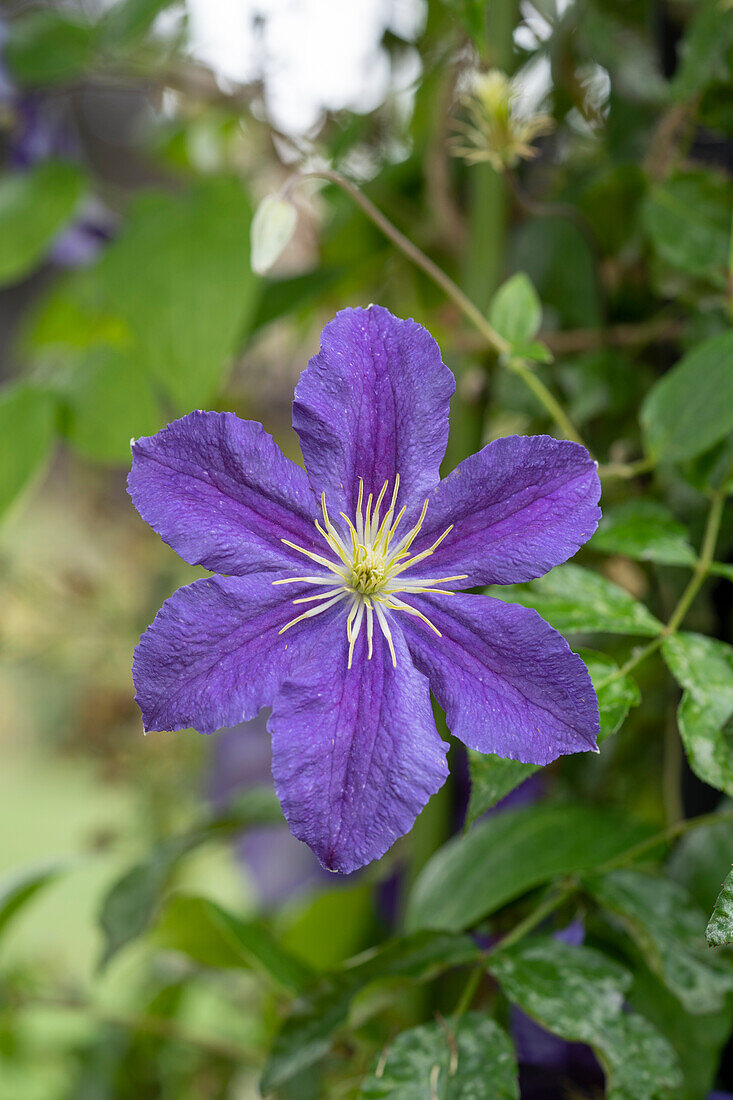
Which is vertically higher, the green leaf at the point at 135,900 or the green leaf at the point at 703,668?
the green leaf at the point at 703,668

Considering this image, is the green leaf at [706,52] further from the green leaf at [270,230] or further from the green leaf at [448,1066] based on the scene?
the green leaf at [448,1066]

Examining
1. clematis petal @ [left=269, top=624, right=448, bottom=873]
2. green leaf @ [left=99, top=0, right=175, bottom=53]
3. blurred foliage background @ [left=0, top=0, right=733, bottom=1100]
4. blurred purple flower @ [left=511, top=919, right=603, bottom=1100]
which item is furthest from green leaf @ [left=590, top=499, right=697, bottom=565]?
green leaf @ [left=99, top=0, right=175, bottom=53]

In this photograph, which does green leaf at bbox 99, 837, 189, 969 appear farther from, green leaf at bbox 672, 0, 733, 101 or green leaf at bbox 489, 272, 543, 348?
green leaf at bbox 672, 0, 733, 101

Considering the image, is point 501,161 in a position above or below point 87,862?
above

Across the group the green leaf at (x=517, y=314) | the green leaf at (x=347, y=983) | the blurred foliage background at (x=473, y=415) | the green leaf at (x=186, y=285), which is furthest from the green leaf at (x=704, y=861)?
the green leaf at (x=186, y=285)

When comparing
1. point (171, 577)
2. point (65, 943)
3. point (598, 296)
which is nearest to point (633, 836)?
point (598, 296)

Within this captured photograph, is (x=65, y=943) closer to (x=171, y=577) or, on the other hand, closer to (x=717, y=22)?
(x=171, y=577)
